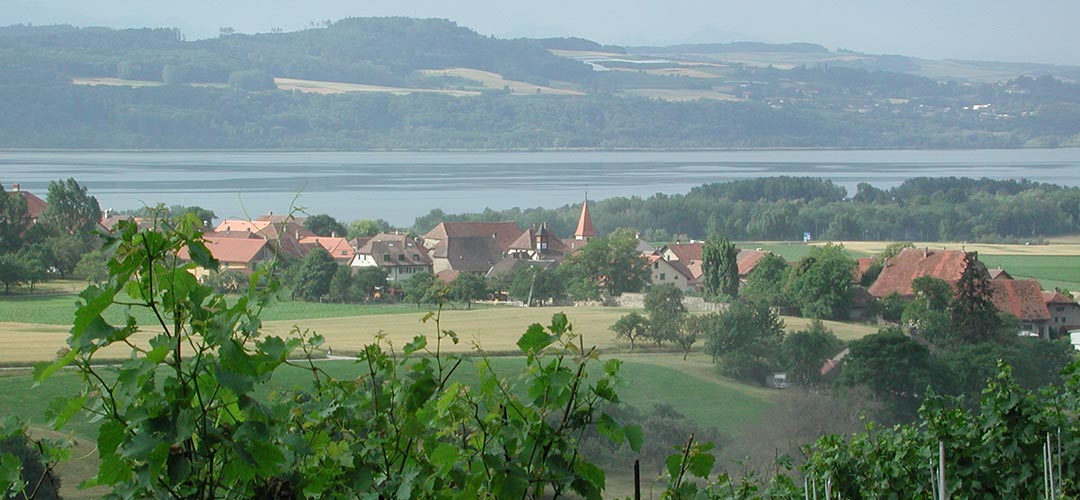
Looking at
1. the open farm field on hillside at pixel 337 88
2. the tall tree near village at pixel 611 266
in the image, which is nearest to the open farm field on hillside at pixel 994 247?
the tall tree near village at pixel 611 266

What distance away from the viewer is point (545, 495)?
5.02ft

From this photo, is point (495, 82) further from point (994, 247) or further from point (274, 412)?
point (274, 412)

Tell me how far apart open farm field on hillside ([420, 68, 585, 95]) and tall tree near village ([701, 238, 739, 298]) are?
44164 mm

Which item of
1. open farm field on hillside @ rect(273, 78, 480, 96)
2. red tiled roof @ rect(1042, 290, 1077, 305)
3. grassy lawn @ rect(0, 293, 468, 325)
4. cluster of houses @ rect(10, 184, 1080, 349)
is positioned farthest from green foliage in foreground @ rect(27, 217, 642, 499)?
open farm field on hillside @ rect(273, 78, 480, 96)

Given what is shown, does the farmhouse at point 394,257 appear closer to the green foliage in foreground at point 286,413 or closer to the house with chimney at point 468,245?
the house with chimney at point 468,245

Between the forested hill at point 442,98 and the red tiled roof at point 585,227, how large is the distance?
16.0 m

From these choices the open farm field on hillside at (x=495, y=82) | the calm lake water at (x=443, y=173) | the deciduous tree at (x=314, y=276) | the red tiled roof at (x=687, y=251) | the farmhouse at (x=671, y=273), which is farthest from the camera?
the open farm field on hillside at (x=495, y=82)

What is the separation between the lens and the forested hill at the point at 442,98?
38344 millimetres

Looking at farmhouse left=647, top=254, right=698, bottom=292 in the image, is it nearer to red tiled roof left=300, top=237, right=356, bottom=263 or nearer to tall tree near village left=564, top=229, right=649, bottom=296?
tall tree near village left=564, top=229, right=649, bottom=296

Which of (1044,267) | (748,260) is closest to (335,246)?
(748,260)

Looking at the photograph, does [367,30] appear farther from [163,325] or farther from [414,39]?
[163,325]

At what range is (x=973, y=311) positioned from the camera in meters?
14.2

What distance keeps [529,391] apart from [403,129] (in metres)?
46.6

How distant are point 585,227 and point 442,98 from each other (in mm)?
28734
